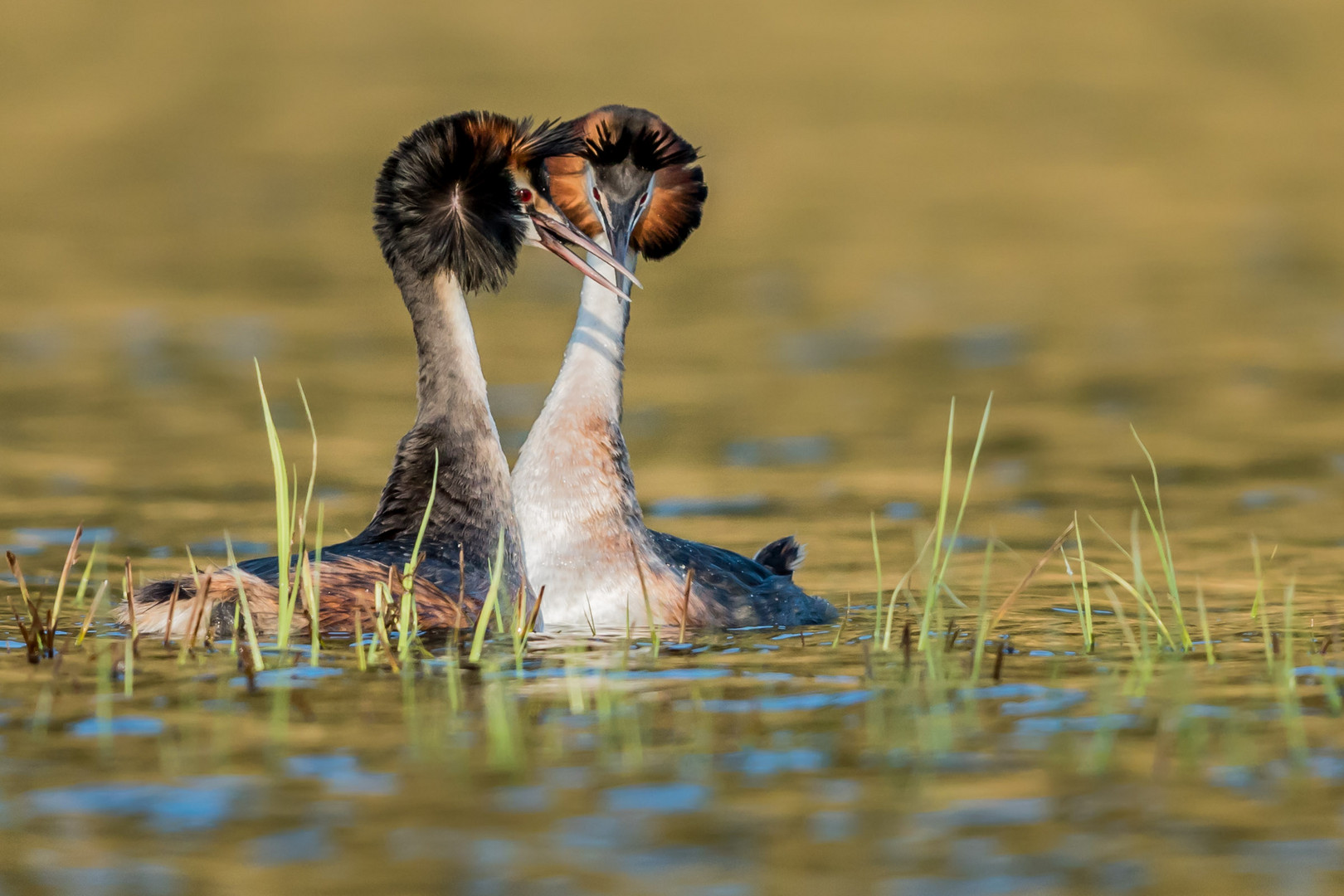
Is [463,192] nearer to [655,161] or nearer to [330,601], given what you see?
[655,161]

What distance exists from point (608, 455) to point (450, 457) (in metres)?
0.79

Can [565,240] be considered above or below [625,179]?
below

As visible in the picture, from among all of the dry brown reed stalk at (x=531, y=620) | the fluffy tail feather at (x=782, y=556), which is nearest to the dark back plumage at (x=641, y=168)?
the fluffy tail feather at (x=782, y=556)

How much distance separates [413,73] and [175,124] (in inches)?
257

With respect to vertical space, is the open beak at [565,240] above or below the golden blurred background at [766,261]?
below

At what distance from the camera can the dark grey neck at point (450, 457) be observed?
985 centimetres

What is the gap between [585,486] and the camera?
1021 cm

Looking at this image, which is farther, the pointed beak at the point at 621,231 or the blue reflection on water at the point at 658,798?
the pointed beak at the point at 621,231

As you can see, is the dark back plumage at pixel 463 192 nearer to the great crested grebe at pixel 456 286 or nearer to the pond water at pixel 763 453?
the great crested grebe at pixel 456 286

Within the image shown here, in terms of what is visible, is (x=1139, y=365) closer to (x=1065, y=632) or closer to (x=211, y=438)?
(x=211, y=438)

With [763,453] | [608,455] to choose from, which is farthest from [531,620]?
[763,453]

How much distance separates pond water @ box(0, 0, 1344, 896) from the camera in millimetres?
6344

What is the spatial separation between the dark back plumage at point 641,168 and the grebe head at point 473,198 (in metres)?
0.16

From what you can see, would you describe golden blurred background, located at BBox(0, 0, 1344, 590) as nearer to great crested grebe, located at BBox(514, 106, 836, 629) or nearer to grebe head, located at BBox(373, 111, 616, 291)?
A: great crested grebe, located at BBox(514, 106, 836, 629)
